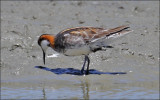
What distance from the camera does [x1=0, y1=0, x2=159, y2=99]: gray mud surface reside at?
946cm

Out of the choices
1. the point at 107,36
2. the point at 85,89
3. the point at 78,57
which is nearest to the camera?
the point at 85,89

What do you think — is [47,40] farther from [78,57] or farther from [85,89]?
[85,89]

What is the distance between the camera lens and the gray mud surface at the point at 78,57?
31.0 ft

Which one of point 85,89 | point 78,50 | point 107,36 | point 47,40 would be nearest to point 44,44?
point 47,40

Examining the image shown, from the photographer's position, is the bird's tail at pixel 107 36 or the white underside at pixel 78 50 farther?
the bird's tail at pixel 107 36

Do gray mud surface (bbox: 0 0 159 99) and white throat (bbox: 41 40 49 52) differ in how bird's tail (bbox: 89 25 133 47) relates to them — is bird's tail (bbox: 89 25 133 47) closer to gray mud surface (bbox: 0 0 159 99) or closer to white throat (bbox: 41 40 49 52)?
gray mud surface (bbox: 0 0 159 99)

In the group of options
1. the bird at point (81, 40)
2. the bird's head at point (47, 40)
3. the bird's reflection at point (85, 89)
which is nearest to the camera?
the bird's reflection at point (85, 89)

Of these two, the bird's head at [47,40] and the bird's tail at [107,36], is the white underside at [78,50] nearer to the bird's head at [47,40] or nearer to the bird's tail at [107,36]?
the bird's tail at [107,36]

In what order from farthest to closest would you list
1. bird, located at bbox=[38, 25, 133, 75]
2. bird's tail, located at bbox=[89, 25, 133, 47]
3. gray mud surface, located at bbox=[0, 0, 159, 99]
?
bird's tail, located at bbox=[89, 25, 133, 47]
bird, located at bbox=[38, 25, 133, 75]
gray mud surface, located at bbox=[0, 0, 159, 99]

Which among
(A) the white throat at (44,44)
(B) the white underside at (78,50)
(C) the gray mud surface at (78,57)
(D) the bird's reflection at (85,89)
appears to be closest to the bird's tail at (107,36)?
(B) the white underside at (78,50)

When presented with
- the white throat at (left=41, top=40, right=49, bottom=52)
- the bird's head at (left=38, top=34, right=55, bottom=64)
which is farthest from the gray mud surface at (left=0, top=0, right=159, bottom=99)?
the bird's head at (left=38, top=34, right=55, bottom=64)

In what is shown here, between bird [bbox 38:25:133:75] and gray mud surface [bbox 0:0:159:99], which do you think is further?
bird [bbox 38:25:133:75]

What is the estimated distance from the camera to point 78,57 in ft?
37.3

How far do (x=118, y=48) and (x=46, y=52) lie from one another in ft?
6.22
